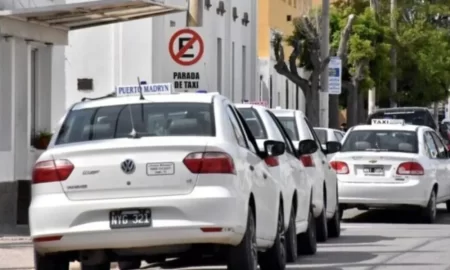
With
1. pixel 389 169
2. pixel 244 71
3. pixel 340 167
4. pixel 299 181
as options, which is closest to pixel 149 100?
pixel 299 181

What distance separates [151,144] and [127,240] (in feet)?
2.68

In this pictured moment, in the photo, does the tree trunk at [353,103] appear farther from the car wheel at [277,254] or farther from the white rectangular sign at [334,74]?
the car wheel at [277,254]

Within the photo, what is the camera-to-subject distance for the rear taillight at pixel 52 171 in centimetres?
1079

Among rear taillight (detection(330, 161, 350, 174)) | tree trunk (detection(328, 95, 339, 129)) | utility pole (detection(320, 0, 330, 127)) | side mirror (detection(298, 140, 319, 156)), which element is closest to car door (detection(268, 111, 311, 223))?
side mirror (detection(298, 140, 319, 156))

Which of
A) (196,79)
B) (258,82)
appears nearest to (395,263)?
(196,79)

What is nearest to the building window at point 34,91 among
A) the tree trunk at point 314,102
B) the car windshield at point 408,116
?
the car windshield at point 408,116

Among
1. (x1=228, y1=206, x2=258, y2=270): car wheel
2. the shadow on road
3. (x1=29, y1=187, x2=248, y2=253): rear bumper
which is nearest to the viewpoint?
(x1=29, y1=187, x2=248, y2=253): rear bumper

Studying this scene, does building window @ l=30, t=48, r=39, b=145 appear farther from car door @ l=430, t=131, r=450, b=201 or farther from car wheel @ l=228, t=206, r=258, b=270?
car wheel @ l=228, t=206, r=258, b=270

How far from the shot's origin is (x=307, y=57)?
133ft

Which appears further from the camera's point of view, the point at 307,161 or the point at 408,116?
the point at 408,116

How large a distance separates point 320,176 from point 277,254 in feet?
13.9

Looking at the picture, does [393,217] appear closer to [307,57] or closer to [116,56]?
[116,56]

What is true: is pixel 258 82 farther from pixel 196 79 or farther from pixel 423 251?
pixel 423 251

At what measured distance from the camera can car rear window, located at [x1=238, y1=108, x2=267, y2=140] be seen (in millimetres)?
15159
